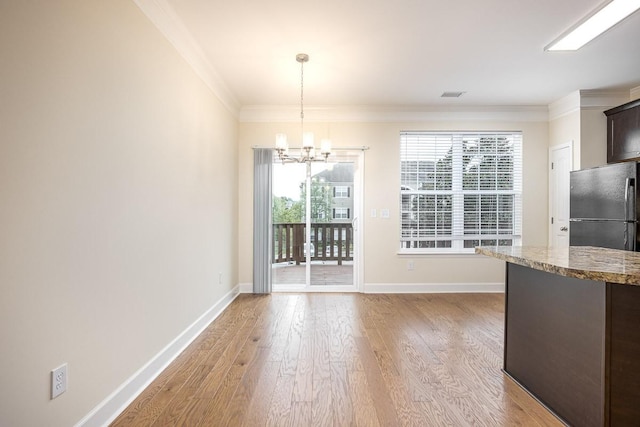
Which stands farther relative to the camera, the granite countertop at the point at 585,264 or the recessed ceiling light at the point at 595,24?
the recessed ceiling light at the point at 595,24

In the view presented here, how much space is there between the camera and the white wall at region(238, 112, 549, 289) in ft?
15.7

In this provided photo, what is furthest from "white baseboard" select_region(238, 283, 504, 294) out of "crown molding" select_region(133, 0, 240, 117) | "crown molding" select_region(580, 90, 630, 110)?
"crown molding" select_region(133, 0, 240, 117)

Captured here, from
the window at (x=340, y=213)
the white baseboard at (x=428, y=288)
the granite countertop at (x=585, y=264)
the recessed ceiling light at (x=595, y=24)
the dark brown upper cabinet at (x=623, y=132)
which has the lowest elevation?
the white baseboard at (x=428, y=288)

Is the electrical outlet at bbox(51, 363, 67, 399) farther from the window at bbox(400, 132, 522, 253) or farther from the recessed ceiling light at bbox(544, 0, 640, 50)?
the window at bbox(400, 132, 522, 253)

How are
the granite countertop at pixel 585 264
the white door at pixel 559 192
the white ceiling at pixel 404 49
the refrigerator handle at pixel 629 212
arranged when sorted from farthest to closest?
the white door at pixel 559 192 < the refrigerator handle at pixel 629 212 < the white ceiling at pixel 404 49 < the granite countertop at pixel 585 264

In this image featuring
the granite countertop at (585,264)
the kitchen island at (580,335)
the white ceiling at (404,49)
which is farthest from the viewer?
the white ceiling at (404,49)

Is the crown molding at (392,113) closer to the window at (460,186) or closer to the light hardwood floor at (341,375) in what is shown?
the window at (460,186)

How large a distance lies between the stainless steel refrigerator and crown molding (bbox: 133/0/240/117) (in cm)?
425

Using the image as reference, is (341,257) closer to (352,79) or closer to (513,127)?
(352,79)

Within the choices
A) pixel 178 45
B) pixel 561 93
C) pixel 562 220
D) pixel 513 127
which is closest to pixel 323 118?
pixel 178 45

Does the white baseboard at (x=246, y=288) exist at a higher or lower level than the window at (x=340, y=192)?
lower

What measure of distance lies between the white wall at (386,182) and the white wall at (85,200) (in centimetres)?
191

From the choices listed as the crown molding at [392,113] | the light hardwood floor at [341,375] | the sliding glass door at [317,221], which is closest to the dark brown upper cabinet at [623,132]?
the crown molding at [392,113]

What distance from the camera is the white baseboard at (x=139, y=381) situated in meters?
1.76
